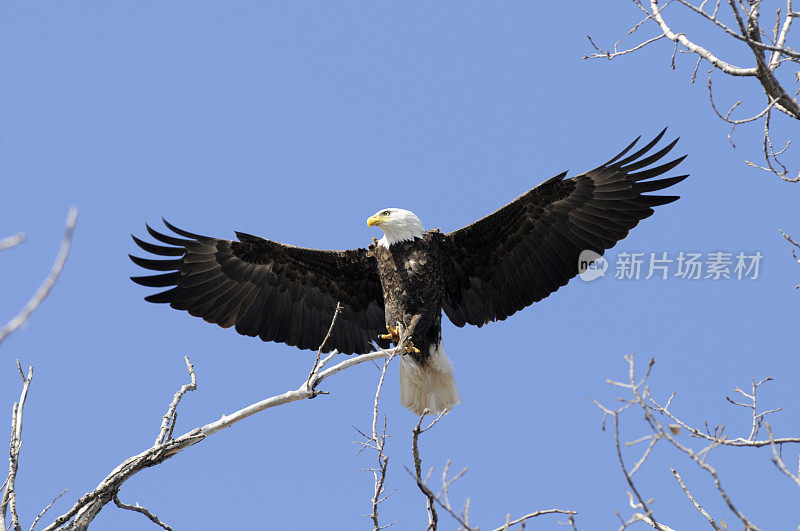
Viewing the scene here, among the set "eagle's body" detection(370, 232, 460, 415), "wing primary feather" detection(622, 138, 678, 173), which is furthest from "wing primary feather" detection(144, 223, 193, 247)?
"wing primary feather" detection(622, 138, 678, 173)

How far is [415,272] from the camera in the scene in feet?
23.3

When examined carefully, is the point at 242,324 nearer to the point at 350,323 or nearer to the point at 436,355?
the point at 350,323

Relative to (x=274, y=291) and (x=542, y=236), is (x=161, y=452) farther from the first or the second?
(x=542, y=236)

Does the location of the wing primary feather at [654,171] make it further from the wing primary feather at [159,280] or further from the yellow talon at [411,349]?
the wing primary feather at [159,280]

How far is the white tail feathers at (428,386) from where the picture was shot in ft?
24.9

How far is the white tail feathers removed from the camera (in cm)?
758

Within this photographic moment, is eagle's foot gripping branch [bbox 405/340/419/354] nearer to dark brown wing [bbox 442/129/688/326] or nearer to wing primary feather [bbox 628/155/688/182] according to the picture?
dark brown wing [bbox 442/129/688/326]

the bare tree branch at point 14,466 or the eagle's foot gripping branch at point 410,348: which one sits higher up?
the eagle's foot gripping branch at point 410,348

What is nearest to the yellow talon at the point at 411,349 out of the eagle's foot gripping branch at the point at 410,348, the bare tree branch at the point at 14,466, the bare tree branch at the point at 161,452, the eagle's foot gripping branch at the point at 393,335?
the eagle's foot gripping branch at the point at 410,348

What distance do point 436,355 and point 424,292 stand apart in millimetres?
695

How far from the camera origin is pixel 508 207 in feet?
24.0

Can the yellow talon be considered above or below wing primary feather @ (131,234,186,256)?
below

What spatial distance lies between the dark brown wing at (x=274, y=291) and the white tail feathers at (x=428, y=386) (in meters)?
0.40

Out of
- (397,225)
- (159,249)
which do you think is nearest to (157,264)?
(159,249)
